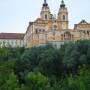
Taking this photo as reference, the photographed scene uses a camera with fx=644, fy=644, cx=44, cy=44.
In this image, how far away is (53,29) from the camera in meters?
105

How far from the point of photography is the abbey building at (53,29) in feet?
333

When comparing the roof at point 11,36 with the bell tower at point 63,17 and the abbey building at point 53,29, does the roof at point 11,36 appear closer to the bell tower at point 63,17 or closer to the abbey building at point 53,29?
the abbey building at point 53,29

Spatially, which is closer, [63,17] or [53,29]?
[53,29]

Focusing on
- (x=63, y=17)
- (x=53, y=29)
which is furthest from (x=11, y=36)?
(x=53, y=29)

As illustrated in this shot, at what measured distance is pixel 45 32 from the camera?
336 feet

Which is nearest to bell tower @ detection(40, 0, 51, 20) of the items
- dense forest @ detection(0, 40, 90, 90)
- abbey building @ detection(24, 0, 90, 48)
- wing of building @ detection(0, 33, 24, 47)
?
abbey building @ detection(24, 0, 90, 48)

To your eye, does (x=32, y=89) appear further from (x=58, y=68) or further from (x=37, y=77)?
(x=58, y=68)

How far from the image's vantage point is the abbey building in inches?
3999

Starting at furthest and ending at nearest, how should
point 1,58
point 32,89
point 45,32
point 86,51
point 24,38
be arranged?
point 24,38 < point 45,32 < point 86,51 < point 1,58 < point 32,89

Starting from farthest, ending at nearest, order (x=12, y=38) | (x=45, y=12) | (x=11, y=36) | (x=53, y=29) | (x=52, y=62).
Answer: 1. (x=11, y=36)
2. (x=12, y=38)
3. (x=45, y=12)
4. (x=53, y=29)
5. (x=52, y=62)

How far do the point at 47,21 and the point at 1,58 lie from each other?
182 feet

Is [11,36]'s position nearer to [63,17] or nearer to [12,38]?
[12,38]

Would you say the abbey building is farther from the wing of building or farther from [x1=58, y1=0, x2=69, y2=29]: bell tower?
the wing of building

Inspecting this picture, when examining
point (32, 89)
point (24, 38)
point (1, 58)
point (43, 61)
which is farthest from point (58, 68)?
point (24, 38)
